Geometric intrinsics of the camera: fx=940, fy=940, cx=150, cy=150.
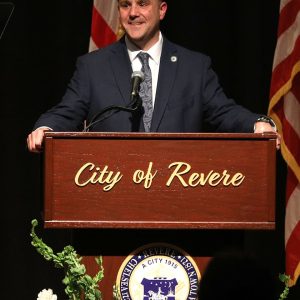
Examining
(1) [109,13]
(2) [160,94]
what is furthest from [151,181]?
(1) [109,13]

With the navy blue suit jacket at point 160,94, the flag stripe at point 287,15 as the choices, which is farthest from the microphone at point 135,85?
the flag stripe at point 287,15

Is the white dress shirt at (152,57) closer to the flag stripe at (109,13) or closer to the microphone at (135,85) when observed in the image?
the microphone at (135,85)

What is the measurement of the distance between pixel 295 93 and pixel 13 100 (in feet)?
4.56

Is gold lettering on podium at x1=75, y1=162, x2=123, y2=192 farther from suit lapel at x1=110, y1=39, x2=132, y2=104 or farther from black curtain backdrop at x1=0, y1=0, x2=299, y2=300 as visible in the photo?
black curtain backdrop at x1=0, y1=0, x2=299, y2=300

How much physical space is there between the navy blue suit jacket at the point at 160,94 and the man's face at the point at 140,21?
62mm

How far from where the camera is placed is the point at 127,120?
3.33m

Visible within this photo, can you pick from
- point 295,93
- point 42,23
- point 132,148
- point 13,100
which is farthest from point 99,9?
point 132,148

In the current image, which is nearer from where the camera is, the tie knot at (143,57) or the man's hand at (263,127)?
the man's hand at (263,127)

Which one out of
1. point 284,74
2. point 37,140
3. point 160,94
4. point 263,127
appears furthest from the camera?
point 284,74

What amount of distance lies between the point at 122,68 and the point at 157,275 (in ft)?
2.89

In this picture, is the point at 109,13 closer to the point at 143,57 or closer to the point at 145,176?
the point at 143,57

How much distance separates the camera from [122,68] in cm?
339

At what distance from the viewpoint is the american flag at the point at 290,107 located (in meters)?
4.35

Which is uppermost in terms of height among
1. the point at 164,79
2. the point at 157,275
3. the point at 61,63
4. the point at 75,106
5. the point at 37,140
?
the point at 61,63
